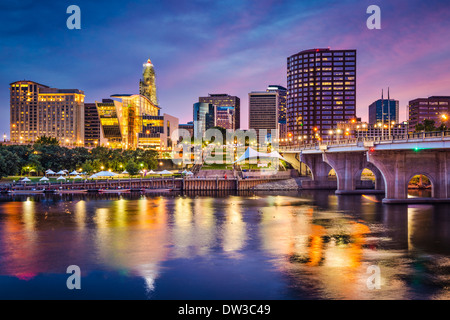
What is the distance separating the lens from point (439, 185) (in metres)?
68.9

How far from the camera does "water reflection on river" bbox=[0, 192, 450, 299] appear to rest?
2728cm

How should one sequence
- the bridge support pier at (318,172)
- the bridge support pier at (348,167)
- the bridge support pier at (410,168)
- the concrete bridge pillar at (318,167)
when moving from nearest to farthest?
1. the bridge support pier at (410,168)
2. the bridge support pier at (348,167)
3. the bridge support pier at (318,172)
4. the concrete bridge pillar at (318,167)

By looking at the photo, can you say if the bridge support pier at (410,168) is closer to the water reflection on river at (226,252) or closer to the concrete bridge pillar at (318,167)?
the water reflection on river at (226,252)

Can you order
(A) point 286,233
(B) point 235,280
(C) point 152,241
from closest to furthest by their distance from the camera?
(B) point 235,280, (C) point 152,241, (A) point 286,233

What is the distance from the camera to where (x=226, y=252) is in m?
37.0

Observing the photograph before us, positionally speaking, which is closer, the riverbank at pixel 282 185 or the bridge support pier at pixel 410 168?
the bridge support pier at pixel 410 168

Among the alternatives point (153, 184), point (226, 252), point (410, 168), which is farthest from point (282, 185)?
point (226, 252)

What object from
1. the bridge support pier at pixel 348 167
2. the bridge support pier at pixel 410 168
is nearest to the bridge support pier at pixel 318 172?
the bridge support pier at pixel 348 167

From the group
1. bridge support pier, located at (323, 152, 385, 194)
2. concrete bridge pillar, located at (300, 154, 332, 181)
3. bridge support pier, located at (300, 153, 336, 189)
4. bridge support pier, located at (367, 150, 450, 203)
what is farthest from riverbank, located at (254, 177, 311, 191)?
bridge support pier, located at (367, 150, 450, 203)

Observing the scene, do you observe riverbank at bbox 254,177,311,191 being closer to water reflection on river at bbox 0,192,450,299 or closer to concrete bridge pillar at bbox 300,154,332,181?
concrete bridge pillar at bbox 300,154,332,181

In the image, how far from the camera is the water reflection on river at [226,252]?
89.5 ft

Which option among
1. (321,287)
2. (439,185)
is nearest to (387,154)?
(439,185)
